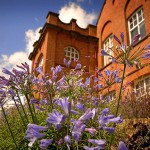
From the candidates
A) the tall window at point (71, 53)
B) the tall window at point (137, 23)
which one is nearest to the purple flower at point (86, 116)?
the tall window at point (137, 23)

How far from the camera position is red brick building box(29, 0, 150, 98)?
13613 mm

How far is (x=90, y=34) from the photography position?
738 inches

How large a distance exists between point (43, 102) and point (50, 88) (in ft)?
1.14

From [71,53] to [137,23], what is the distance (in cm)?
643

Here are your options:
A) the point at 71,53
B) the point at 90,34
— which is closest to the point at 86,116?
the point at 71,53

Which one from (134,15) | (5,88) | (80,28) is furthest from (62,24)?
(5,88)

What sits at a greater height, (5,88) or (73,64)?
(73,64)

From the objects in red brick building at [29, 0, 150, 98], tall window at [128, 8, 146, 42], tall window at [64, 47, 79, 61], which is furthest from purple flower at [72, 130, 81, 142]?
tall window at [64, 47, 79, 61]

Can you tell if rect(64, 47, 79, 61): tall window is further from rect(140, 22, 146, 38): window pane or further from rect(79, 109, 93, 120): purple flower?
rect(79, 109, 93, 120): purple flower

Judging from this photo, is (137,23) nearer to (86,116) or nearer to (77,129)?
(86,116)

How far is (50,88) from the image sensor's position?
246 cm

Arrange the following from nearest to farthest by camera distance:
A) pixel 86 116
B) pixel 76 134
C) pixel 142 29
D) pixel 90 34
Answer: pixel 76 134 → pixel 86 116 → pixel 142 29 → pixel 90 34

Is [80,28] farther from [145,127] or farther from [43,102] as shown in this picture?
[43,102]

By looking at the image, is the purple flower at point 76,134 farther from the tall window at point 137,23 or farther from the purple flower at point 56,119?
the tall window at point 137,23
